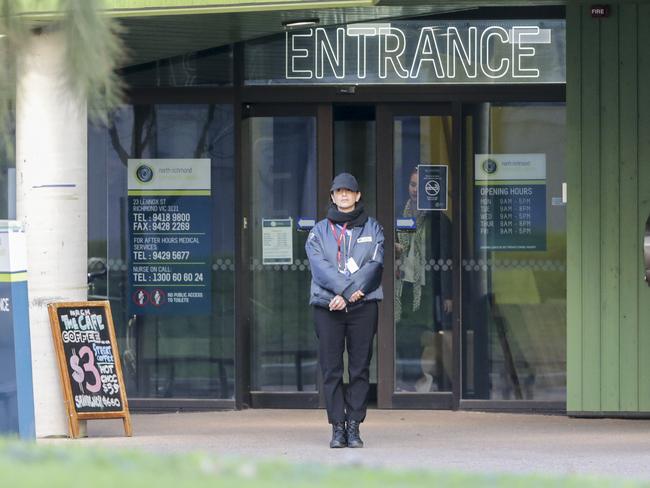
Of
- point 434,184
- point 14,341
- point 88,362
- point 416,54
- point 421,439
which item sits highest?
point 416,54

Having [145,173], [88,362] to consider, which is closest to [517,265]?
[145,173]

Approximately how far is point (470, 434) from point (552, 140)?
106 inches

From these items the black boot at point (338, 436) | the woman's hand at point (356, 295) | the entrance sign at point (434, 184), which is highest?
the entrance sign at point (434, 184)

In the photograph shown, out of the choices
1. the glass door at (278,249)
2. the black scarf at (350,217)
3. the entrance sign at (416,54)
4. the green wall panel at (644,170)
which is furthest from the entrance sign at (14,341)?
the green wall panel at (644,170)

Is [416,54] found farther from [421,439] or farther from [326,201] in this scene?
[421,439]

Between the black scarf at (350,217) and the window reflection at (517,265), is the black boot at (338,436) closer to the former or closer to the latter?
the black scarf at (350,217)

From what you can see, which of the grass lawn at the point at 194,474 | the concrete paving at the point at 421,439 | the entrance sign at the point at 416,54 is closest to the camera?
the grass lawn at the point at 194,474

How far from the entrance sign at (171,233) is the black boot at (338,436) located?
284cm

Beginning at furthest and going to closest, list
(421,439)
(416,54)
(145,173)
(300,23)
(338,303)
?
(145,173)
(416,54)
(300,23)
(421,439)
(338,303)

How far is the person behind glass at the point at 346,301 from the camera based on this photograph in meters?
9.51

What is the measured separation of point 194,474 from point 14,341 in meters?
5.25

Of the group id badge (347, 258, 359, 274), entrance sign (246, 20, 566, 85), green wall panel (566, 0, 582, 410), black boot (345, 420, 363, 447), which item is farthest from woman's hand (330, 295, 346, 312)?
entrance sign (246, 20, 566, 85)

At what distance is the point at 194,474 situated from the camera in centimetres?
394

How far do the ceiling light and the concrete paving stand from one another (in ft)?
9.80
